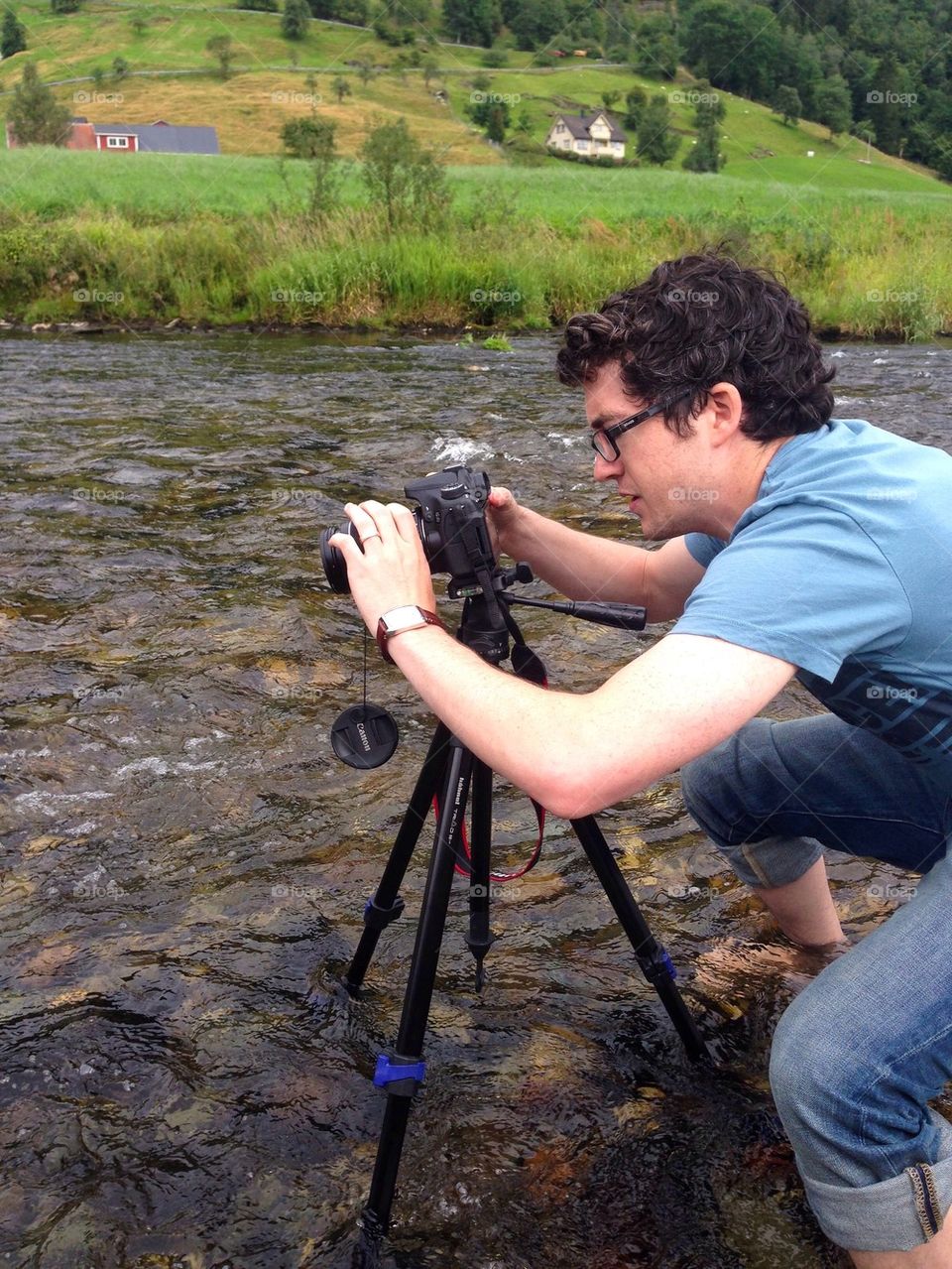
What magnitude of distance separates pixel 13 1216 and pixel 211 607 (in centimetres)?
376

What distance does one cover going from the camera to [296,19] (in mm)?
89125

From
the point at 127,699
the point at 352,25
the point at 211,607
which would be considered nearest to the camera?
the point at 127,699

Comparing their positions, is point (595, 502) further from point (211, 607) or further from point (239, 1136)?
point (239, 1136)

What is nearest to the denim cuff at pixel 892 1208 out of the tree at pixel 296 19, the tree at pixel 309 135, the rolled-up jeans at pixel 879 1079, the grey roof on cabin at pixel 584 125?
the rolled-up jeans at pixel 879 1079

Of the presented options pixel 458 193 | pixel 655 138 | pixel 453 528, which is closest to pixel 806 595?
pixel 453 528

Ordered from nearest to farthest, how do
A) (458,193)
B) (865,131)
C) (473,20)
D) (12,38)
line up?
(458,193) < (865,131) < (473,20) < (12,38)

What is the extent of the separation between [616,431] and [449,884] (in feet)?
3.62

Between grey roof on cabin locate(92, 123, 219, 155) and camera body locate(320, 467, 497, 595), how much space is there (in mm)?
69372

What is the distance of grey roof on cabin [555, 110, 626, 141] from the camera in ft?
228

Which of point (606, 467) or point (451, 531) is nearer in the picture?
point (451, 531)

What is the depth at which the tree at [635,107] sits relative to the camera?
236 feet

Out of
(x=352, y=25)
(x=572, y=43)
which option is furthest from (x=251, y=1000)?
(x=352, y=25)

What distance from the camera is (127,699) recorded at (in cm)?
472

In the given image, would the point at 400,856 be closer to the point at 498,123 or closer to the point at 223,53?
the point at 498,123
